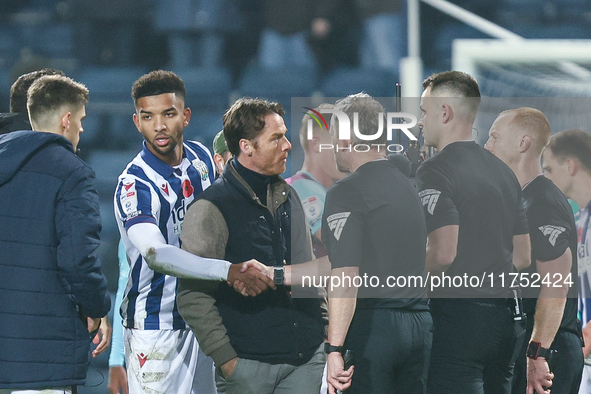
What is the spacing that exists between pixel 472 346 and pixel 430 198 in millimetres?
589

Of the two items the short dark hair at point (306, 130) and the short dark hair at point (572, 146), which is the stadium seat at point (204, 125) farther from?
the short dark hair at point (572, 146)

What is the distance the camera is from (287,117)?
6312mm

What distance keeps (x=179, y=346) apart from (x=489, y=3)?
217 inches

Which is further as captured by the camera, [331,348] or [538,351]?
[538,351]

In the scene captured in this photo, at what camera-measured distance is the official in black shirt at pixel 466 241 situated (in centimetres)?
272

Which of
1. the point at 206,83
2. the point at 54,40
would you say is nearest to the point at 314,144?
the point at 206,83

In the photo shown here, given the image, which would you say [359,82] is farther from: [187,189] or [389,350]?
[389,350]

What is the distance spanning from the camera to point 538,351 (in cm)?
292

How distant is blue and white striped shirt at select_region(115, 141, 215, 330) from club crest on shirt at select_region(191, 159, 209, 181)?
0.08 metres

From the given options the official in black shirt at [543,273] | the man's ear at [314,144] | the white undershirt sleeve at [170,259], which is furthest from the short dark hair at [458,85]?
the white undershirt sleeve at [170,259]

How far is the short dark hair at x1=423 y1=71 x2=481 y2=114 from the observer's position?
2.85 m

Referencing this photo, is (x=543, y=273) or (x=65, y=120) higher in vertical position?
(x=65, y=120)

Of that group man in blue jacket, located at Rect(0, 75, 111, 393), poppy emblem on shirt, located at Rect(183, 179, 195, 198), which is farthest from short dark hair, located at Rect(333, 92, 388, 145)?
man in blue jacket, located at Rect(0, 75, 111, 393)

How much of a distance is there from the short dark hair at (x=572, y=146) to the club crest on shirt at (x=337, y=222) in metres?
1.39
